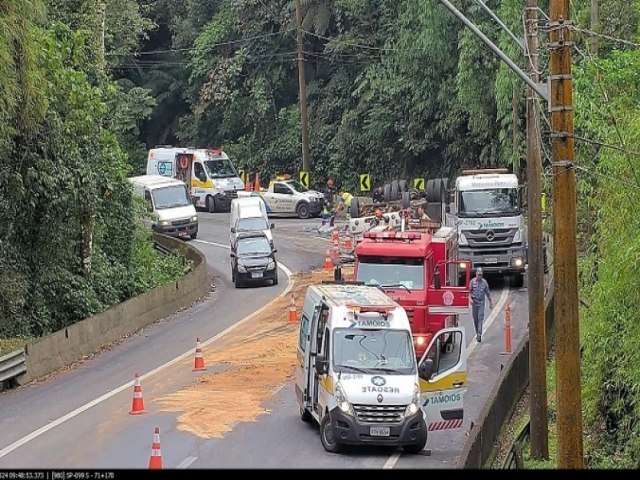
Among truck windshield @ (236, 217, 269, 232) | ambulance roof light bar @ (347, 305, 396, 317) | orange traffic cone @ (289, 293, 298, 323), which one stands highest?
ambulance roof light bar @ (347, 305, 396, 317)

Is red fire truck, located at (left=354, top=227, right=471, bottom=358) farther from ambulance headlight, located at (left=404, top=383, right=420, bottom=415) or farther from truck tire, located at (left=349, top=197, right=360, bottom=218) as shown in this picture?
truck tire, located at (left=349, top=197, right=360, bottom=218)

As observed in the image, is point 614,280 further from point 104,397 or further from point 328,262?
point 328,262

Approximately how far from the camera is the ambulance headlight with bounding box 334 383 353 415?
1741 centimetres

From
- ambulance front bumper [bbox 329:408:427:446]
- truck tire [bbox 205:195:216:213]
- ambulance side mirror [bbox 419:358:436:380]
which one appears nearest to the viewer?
ambulance front bumper [bbox 329:408:427:446]

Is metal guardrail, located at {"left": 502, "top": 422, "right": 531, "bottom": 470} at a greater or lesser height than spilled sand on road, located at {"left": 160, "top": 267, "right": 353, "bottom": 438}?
greater

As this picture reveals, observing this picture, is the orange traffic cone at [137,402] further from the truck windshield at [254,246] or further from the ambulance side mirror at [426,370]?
the truck windshield at [254,246]

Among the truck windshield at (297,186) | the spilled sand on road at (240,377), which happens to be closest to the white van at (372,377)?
the spilled sand on road at (240,377)

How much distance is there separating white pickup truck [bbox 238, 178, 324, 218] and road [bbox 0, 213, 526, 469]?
1938 centimetres

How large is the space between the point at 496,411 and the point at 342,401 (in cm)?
315

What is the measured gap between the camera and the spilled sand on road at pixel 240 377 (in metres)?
20.6

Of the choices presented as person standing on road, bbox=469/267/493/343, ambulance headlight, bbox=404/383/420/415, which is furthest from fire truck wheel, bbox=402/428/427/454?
person standing on road, bbox=469/267/493/343

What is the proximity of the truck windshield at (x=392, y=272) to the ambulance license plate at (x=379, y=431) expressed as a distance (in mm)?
7483

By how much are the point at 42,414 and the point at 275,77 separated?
1813 inches

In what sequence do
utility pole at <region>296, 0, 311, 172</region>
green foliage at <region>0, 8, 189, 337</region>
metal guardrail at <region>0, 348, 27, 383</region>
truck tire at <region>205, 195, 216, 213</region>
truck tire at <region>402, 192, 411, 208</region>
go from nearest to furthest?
1. metal guardrail at <region>0, 348, 27, 383</region>
2. green foliage at <region>0, 8, 189, 337</region>
3. truck tire at <region>402, 192, 411, 208</region>
4. utility pole at <region>296, 0, 311, 172</region>
5. truck tire at <region>205, 195, 216, 213</region>
